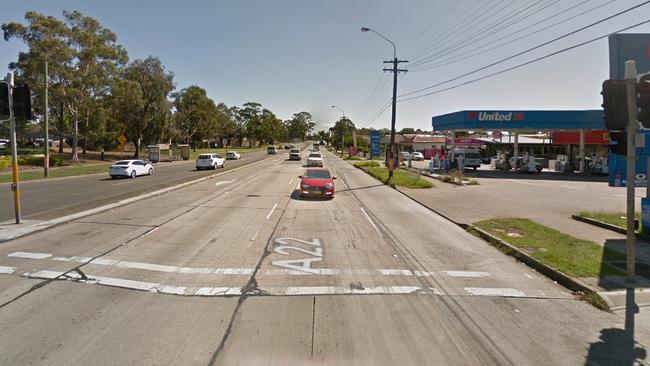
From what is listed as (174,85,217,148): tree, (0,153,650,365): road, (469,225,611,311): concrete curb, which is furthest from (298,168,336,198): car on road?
(174,85,217,148): tree

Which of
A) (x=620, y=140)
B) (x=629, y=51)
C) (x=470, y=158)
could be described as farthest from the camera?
(x=470, y=158)

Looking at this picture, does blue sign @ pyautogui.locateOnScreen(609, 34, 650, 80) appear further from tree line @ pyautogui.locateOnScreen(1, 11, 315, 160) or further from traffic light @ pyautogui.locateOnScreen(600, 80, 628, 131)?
tree line @ pyautogui.locateOnScreen(1, 11, 315, 160)

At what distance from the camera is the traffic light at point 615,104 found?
21.9ft

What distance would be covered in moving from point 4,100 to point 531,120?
36658mm

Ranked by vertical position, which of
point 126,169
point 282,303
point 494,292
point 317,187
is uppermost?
point 126,169

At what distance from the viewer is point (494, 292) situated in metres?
6.43

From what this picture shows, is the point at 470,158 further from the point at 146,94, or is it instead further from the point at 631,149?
the point at 146,94

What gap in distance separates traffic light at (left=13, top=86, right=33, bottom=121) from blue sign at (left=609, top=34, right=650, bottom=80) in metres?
17.2

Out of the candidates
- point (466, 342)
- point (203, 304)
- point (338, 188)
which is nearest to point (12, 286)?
point (203, 304)

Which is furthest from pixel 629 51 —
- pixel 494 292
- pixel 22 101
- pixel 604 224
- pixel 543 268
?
pixel 22 101

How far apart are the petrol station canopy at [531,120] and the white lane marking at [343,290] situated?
106 ft

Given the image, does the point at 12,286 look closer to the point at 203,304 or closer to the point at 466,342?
the point at 203,304

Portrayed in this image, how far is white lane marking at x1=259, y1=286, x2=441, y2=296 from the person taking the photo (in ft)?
20.1

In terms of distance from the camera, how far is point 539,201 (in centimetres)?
1816
